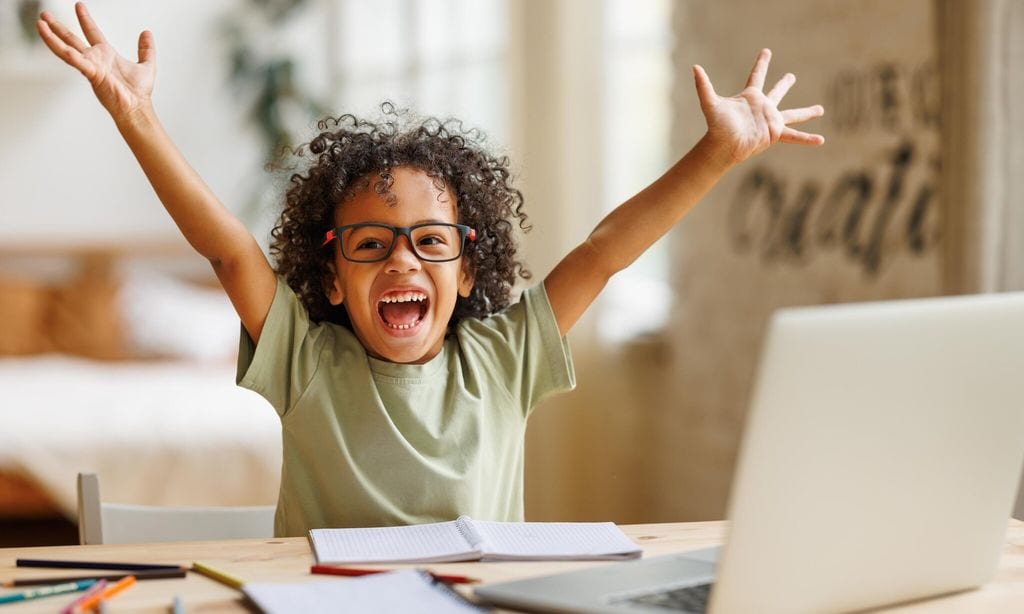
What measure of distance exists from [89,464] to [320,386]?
1949 millimetres

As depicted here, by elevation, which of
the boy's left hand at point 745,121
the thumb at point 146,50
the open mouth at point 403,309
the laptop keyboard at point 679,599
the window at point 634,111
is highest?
the window at point 634,111

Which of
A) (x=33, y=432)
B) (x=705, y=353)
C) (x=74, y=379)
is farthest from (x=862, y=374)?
(x=74, y=379)

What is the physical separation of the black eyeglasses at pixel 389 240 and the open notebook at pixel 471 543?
330 millimetres

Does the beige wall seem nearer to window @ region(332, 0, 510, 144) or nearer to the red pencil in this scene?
window @ region(332, 0, 510, 144)

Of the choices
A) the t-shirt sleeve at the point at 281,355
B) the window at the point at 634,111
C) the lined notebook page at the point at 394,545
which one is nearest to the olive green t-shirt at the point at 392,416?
the t-shirt sleeve at the point at 281,355

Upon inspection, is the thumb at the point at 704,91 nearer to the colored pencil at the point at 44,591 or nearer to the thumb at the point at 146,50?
the thumb at the point at 146,50

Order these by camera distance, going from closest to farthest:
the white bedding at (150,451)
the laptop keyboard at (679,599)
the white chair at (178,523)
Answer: the laptop keyboard at (679,599) → the white chair at (178,523) → the white bedding at (150,451)

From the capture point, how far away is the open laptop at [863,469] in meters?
0.88

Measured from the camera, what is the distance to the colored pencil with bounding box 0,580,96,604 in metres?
1.02

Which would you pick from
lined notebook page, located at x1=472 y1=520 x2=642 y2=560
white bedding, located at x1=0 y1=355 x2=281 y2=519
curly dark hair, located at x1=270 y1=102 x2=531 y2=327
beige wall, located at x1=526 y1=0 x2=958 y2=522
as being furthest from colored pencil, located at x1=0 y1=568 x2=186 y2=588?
white bedding, located at x1=0 y1=355 x2=281 y2=519

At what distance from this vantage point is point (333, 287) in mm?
1518

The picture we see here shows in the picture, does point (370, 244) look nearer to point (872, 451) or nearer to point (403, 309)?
point (403, 309)

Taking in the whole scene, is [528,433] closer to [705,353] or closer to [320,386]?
[705,353]

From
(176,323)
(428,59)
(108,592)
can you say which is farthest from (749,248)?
(108,592)
